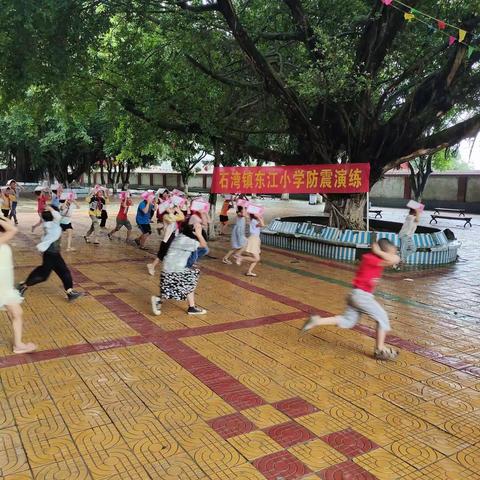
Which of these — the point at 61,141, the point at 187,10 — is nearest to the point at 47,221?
the point at 187,10

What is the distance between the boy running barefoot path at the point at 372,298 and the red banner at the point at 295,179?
20.7 feet

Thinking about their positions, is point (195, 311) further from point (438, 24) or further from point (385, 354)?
point (438, 24)

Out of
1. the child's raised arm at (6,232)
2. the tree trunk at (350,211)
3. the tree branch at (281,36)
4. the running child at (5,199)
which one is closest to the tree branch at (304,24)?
the tree branch at (281,36)

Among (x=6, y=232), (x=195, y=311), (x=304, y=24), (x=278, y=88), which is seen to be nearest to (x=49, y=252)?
(x=6, y=232)

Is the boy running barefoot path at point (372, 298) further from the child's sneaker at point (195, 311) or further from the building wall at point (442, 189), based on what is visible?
the building wall at point (442, 189)

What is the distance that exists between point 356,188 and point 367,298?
21.8 feet

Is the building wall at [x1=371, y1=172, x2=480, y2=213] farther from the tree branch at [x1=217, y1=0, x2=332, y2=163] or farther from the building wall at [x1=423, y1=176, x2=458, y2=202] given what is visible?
the tree branch at [x1=217, y1=0, x2=332, y2=163]

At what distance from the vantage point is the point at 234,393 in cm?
423

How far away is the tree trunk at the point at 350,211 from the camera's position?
494 inches

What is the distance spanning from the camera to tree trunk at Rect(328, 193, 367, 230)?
12555mm

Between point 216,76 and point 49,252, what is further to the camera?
point 216,76

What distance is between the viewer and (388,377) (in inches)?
184

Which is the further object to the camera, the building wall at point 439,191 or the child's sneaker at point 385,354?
the building wall at point 439,191

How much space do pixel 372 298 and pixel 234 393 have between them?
181 cm
